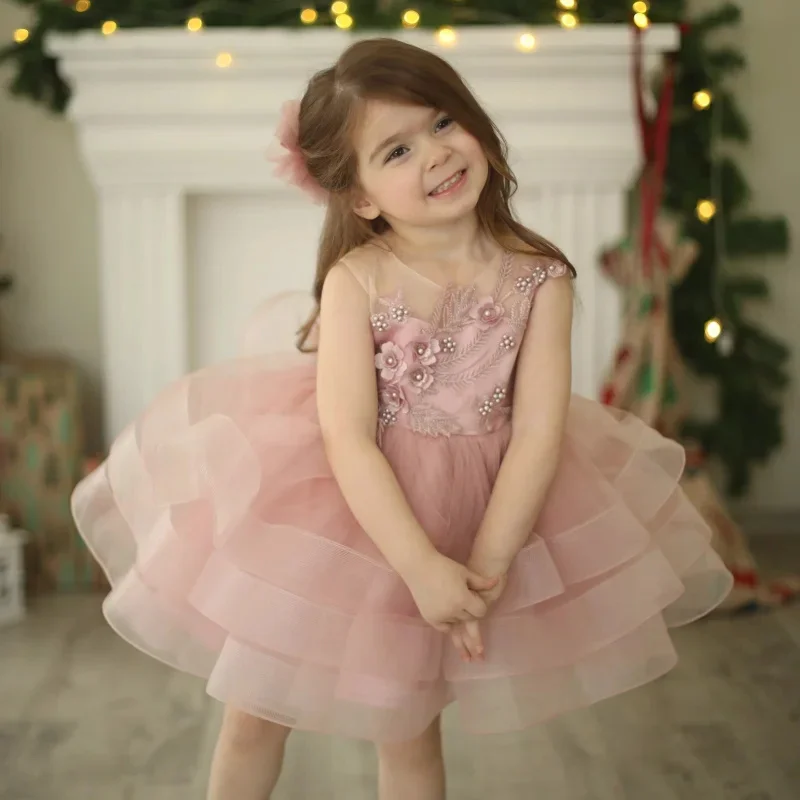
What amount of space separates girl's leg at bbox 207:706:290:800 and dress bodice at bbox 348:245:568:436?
1.21ft

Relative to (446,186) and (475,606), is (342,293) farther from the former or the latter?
(475,606)

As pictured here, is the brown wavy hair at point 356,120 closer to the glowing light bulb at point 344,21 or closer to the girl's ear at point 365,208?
the girl's ear at point 365,208

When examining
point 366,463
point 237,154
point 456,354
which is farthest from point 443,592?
point 237,154

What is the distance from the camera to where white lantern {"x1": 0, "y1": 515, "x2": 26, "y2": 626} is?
204 cm

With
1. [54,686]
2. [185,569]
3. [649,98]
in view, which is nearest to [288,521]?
[185,569]

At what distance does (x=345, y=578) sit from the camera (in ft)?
3.44

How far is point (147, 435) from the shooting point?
119 cm

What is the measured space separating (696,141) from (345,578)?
1.66 m

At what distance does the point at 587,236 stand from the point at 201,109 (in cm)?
84

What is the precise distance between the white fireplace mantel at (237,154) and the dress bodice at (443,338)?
112 centimetres

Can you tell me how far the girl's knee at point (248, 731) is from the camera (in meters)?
1.18

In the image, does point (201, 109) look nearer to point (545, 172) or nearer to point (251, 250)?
point (251, 250)

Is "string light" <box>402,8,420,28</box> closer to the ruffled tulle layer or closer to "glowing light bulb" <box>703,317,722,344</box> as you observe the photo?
"glowing light bulb" <box>703,317,722,344</box>

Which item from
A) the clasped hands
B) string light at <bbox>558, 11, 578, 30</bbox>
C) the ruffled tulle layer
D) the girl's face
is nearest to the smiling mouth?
the girl's face
